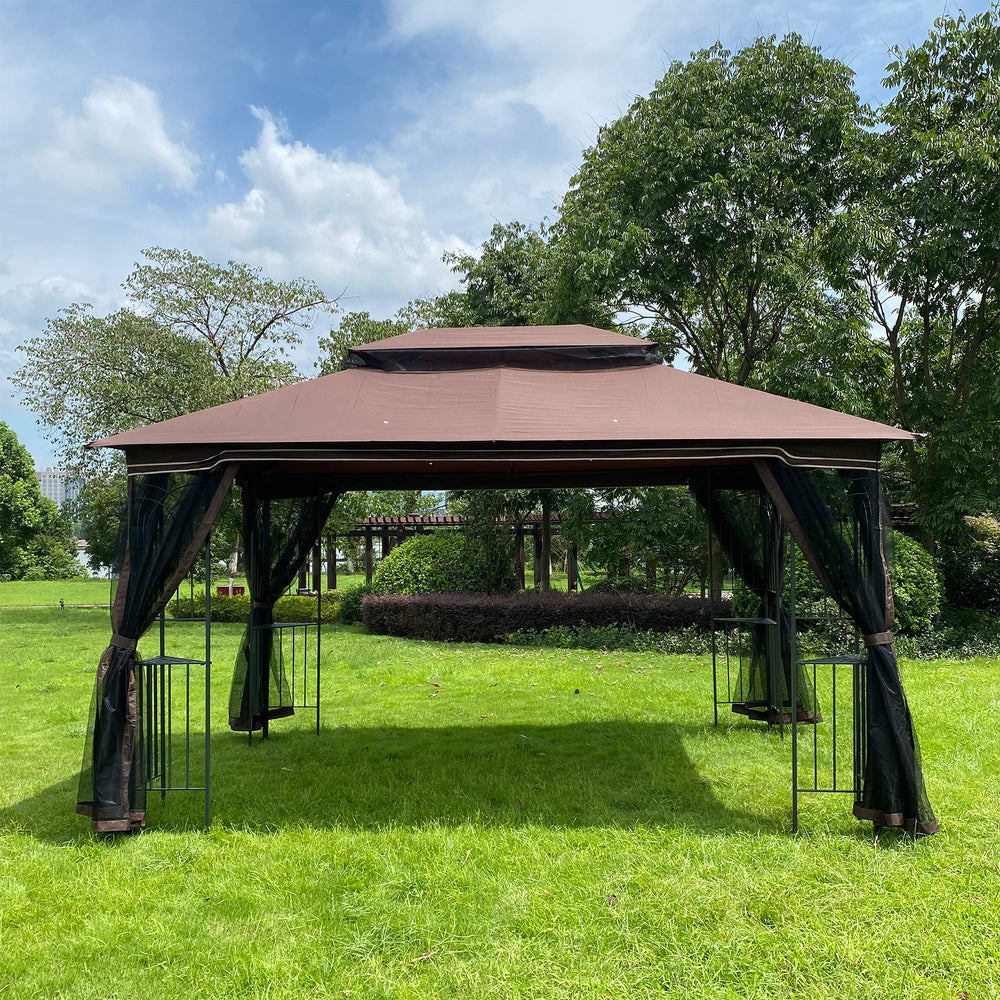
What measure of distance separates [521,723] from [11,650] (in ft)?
29.0

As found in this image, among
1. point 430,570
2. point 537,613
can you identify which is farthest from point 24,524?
point 537,613

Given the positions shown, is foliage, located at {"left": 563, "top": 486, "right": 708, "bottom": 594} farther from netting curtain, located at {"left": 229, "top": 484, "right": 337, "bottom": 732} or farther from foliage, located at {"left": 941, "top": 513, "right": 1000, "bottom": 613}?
netting curtain, located at {"left": 229, "top": 484, "right": 337, "bottom": 732}

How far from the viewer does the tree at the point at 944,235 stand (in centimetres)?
1003

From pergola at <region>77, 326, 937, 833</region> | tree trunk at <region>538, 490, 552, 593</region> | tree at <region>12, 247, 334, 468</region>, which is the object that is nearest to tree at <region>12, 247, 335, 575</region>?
tree at <region>12, 247, 334, 468</region>

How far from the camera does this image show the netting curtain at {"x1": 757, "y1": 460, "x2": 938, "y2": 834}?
12.7ft

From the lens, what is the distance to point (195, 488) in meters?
4.19

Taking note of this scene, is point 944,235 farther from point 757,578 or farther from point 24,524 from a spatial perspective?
point 24,524

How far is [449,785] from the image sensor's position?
16.2 ft

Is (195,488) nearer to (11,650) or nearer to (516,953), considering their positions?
(516,953)

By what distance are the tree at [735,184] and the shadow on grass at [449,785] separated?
7.35 meters

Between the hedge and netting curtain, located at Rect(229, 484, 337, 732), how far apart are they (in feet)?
18.8

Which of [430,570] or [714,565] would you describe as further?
[430,570]

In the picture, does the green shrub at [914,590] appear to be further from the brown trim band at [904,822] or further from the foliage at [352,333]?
the foliage at [352,333]

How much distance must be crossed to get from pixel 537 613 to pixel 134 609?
8189mm
